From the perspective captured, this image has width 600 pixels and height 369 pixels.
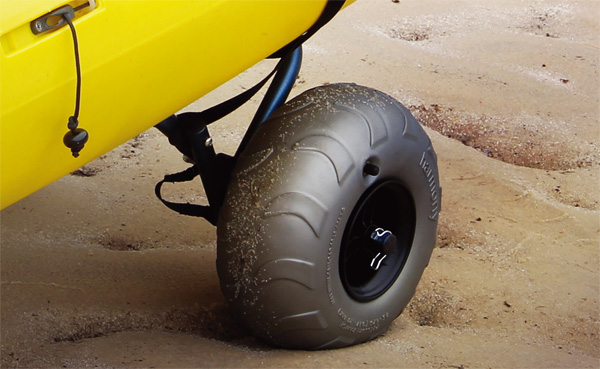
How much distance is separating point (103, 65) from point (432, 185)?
103 centimetres

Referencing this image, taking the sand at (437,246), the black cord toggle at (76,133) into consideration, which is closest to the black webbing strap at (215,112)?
the sand at (437,246)

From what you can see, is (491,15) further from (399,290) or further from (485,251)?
(399,290)

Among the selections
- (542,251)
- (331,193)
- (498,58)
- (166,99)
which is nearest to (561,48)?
(498,58)

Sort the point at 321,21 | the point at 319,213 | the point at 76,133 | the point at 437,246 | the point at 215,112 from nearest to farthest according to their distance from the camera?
the point at 76,133 → the point at 319,213 → the point at 321,21 → the point at 215,112 → the point at 437,246

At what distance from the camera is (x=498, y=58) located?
4.31 meters

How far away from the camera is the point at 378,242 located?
77.7 inches

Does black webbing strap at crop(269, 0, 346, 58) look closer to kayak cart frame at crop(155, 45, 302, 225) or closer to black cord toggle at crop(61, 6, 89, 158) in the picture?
kayak cart frame at crop(155, 45, 302, 225)

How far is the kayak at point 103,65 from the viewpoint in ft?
4.25

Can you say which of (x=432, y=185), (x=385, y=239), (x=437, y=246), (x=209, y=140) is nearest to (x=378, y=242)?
(x=385, y=239)

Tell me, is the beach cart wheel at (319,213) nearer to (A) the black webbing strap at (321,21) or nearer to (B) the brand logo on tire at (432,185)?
(B) the brand logo on tire at (432,185)

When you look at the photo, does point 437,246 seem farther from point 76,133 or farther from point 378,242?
point 76,133

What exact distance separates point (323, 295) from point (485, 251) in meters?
1.01

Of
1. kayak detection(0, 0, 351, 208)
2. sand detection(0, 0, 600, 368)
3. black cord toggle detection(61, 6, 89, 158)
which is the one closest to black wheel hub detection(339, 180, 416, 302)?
sand detection(0, 0, 600, 368)

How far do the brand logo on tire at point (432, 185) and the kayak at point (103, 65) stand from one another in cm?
59
